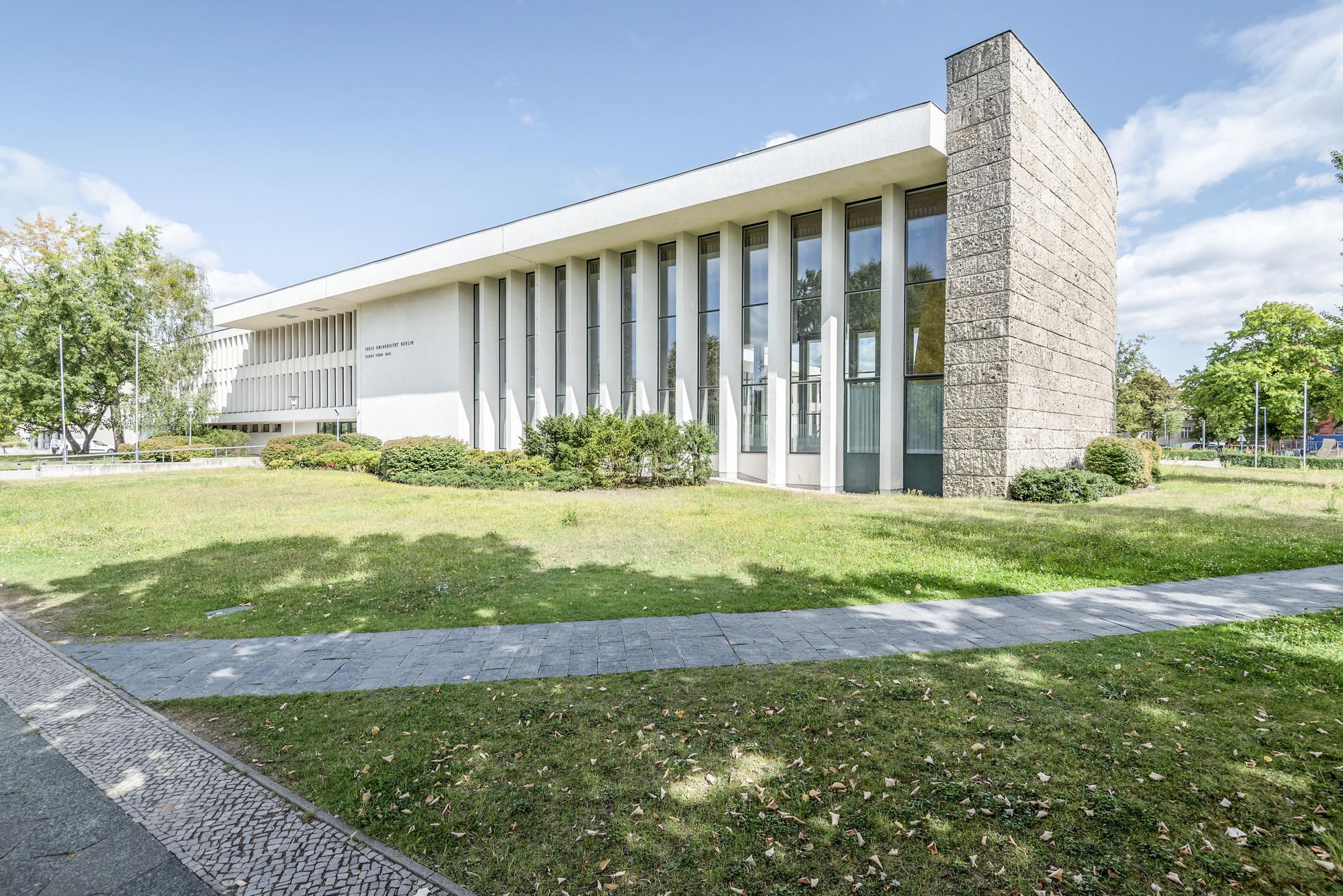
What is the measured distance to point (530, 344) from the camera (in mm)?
31531

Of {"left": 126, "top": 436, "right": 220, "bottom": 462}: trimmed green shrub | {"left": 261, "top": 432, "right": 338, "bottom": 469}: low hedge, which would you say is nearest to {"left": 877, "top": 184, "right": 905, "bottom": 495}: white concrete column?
{"left": 261, "top": 432, "right": 338, "bottom": 469}: low hedge

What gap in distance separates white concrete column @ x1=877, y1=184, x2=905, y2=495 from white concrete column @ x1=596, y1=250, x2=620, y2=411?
38.3 feet

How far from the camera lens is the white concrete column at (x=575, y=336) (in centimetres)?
2845

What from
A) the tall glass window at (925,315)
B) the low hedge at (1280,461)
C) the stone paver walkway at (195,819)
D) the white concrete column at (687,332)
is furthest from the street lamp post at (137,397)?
the low hedge at (1280,461)

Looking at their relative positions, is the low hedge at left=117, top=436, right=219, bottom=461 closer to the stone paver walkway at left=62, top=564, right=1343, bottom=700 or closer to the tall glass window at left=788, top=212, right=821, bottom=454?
the tall glass window at left=788, top=212, right=821, bottom=454

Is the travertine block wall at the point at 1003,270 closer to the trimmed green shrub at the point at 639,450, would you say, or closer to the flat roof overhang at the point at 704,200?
the flat roof overhang at the point at 704,200

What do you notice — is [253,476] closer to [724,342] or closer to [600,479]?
[600,479]

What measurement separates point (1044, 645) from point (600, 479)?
54.9ft

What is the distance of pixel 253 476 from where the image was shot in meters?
27.0

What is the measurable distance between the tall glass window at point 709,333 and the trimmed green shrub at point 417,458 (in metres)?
10.4

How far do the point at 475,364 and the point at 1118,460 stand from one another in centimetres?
2886

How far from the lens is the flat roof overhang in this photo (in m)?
18.0

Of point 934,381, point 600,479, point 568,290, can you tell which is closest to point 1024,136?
point 934,381

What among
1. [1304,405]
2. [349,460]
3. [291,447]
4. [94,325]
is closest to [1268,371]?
[1304,405]
